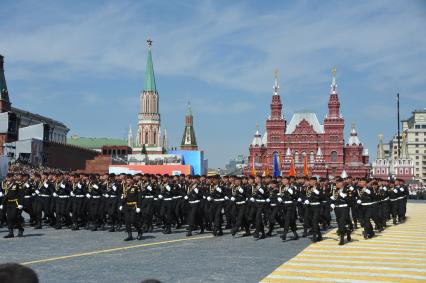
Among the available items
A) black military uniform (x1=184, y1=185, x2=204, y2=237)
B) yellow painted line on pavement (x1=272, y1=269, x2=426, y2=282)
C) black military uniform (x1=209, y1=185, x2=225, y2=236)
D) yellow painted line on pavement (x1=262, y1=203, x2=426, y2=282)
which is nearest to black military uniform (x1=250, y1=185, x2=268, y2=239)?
black military uniform (x1=209, y1=185, x2=225, y2=236)

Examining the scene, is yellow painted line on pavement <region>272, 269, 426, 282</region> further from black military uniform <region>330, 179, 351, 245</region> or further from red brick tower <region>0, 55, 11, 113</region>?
red brick tower <region>0, 55, 11, 113</region>

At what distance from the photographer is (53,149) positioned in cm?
8088

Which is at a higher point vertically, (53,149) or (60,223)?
(53,149)

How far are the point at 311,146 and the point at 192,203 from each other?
92.3 metres

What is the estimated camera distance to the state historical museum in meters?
106

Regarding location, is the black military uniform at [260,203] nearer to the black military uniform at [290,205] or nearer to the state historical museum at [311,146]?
the black military uniform at [290,205]

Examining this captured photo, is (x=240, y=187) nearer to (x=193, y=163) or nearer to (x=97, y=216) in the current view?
(x=97, y=216)

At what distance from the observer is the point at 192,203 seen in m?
19.7

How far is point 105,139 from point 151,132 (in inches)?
1301

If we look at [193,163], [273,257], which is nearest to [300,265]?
[273,257]

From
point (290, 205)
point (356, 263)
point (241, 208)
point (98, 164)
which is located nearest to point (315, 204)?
point (290, 205)

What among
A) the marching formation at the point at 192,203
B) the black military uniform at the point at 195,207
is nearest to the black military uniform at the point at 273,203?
the marching formation at the point at 192,203

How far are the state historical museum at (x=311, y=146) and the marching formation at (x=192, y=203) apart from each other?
274ft

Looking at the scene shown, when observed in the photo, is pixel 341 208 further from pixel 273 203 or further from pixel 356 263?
pixel 356 263
